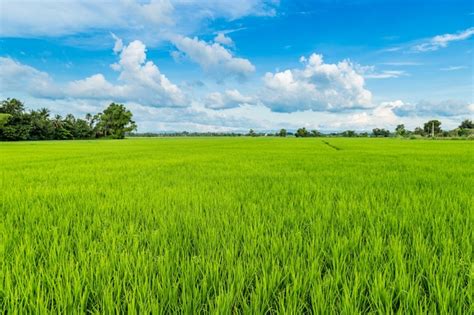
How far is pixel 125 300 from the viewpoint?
1398 mm

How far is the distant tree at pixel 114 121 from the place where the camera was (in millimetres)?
87688

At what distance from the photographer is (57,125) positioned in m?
72.9

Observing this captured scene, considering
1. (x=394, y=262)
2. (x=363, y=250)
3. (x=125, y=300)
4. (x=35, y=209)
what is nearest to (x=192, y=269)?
(x=125, y=300)

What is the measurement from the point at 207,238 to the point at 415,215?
220 centimetres

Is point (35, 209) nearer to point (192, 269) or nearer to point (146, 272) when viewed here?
point (146, 272)

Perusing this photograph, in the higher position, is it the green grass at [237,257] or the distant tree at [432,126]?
the distant tree at [432,126]

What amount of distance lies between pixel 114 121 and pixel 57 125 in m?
17.7

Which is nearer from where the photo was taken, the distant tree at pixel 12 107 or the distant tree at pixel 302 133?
the distant tree at pixel 12 107

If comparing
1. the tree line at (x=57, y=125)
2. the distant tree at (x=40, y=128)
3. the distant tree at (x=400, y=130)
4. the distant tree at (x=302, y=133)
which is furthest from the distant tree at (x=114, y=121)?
the distant tree at (x=400, y=130)

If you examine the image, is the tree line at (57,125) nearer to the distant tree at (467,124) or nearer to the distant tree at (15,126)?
the distant tree at (15,126)

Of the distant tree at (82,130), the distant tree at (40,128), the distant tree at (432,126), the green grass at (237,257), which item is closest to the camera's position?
the green grass at (237,257)

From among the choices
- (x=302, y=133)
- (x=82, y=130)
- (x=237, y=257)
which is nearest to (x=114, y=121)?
(x=82, y=130)

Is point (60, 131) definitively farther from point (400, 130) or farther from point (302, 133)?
point (400, 130)

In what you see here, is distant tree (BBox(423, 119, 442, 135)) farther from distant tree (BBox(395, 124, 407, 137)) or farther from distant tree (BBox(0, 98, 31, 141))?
distant tree (BBox(0, 98, 31, 141))
